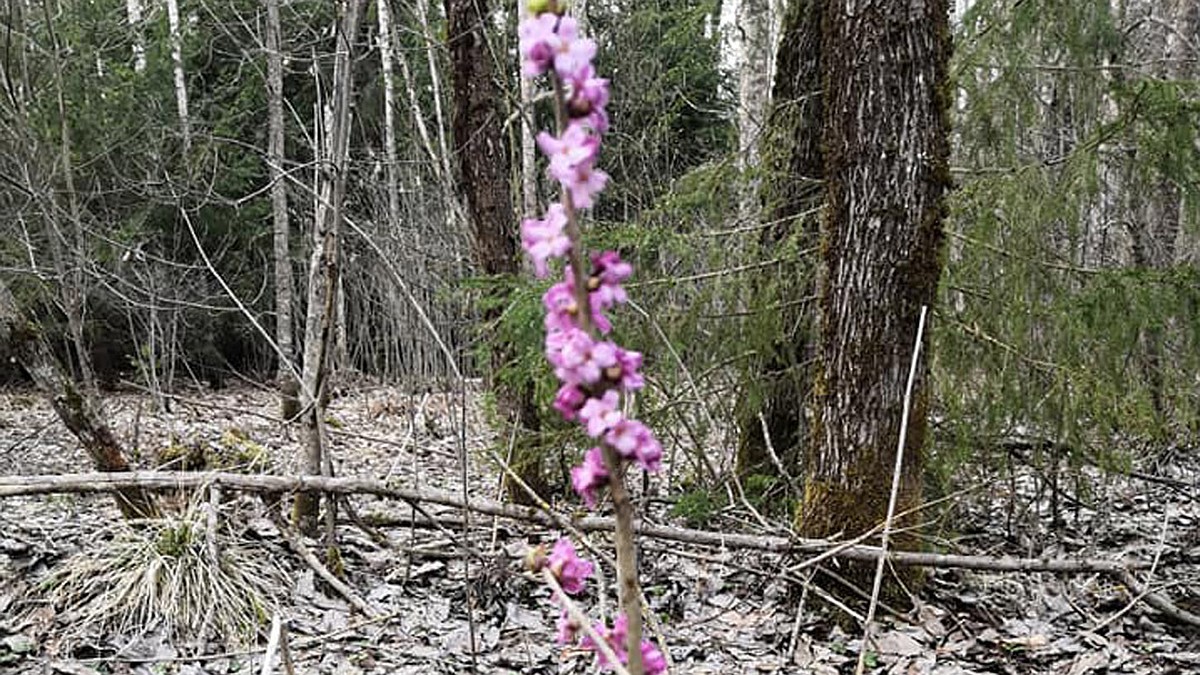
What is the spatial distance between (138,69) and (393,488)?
33.1 ft

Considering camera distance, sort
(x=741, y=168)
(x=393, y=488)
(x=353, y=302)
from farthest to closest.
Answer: (x=353, y=302) → (x=741, y=168) → (x=393, y=488)

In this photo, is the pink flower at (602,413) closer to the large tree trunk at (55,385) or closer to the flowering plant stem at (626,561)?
the flowering plant stem at (626,561)

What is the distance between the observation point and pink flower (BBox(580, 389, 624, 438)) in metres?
0.73

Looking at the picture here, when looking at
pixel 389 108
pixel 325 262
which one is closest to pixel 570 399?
pixel 325 262

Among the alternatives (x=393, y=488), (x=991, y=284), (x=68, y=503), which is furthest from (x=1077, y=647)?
(x=68, y=503)

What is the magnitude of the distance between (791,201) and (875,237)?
105 cm

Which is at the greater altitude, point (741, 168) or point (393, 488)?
point (741, 168)

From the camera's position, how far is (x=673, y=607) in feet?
11.5

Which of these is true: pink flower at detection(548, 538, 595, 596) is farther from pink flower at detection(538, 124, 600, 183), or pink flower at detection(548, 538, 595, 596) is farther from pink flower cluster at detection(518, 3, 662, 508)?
pink flower at detection(538, 124, 600, 183)

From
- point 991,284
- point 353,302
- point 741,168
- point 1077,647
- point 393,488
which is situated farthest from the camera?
point 353,302

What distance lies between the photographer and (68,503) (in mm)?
4879

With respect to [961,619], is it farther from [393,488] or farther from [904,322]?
[393,488]

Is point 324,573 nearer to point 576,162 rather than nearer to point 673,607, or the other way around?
point 673,607

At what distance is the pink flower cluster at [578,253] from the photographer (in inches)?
28.7
